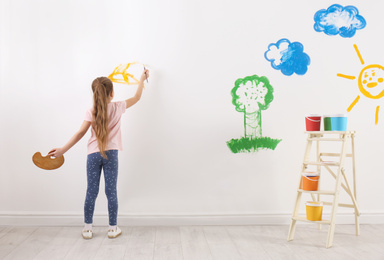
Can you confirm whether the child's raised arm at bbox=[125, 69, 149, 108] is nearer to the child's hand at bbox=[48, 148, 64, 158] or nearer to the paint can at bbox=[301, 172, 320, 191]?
the child's hand at bbox=[48, 148, 64, 158]

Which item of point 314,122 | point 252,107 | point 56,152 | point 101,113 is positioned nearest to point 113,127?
point 101,113

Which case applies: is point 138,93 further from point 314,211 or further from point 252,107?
point 314,211

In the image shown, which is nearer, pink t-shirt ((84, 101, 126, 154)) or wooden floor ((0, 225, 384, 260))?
wooden floor ((0, 225, 384, 260))

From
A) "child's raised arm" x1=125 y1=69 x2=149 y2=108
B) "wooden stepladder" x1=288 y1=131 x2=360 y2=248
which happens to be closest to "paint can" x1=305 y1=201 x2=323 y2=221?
"wooden stepladder" x1=288 y1=131 x2=360 y2=248

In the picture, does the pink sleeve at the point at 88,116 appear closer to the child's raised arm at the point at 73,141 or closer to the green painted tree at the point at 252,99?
the child's raised arm at the point at 73,141

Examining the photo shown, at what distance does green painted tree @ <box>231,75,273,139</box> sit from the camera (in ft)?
9.70

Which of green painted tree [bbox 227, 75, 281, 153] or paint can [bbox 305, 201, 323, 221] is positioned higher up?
green painted tree [bbox 227, 75, 281, 153]

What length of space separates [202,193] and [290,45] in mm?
1273

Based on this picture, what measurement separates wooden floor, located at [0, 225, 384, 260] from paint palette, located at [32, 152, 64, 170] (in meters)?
0.45

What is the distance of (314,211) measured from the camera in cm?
255

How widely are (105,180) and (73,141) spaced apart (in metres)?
0.33

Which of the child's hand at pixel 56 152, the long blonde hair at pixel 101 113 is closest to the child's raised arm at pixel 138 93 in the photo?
the long blonde hair at pixel 101 113

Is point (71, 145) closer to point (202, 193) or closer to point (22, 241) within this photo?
point (22, 241)

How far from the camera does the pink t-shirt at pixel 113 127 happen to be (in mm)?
2637
